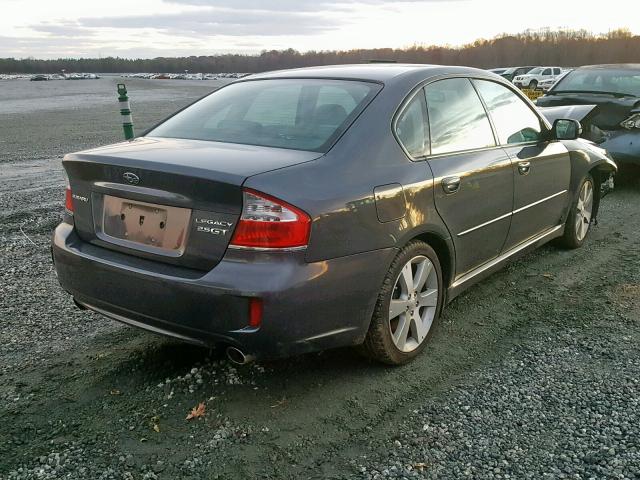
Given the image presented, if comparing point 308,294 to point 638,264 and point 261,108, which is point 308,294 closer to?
point 261,108

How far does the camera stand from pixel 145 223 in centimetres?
280

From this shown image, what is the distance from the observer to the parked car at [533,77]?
35.8 meters

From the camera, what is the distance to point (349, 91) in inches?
133

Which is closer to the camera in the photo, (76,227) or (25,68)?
(76,227)

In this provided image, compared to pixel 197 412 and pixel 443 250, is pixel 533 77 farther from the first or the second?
pixel 197 412

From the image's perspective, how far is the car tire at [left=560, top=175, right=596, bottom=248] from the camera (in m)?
5.21

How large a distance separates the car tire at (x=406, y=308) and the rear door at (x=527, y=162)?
1023 mm

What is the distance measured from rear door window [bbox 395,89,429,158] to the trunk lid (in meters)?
0.59

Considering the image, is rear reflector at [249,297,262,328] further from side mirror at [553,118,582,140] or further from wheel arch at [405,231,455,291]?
side mirror at [553,118,582,140]

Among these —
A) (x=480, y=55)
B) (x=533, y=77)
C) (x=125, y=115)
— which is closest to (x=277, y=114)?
(x=125, y=115)

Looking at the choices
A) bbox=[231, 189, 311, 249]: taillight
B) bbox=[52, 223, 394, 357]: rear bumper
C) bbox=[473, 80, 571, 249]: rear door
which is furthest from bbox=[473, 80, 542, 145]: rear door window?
bbox=[231, 189, 311, 249]: taillight

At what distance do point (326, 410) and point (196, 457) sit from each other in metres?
0.66

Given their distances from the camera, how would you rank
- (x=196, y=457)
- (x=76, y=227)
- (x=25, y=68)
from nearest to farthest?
(x=196, y=457), (x=76, y=227), (x=25, y=68)

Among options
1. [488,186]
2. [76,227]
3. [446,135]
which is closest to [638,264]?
[488,186]
